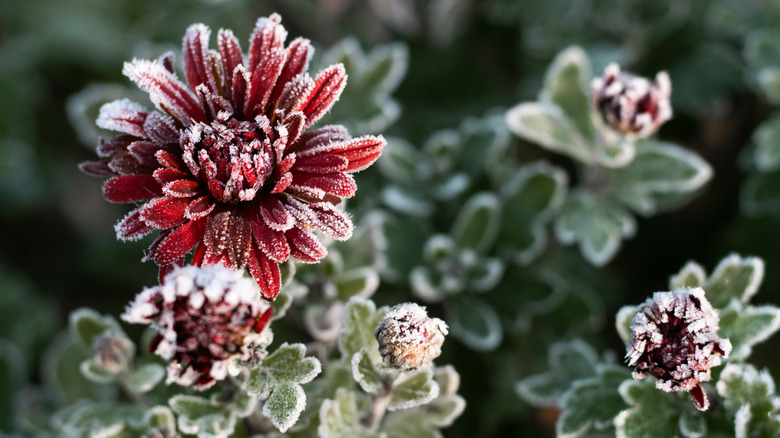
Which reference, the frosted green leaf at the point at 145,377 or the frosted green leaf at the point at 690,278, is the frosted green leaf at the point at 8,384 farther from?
the frosted green leaf at the point at 690,278

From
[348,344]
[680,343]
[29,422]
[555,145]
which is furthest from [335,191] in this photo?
[29,422]

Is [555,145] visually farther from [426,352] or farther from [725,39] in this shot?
[725,39]

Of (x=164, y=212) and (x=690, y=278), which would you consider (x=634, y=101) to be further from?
(x=164, y=212)

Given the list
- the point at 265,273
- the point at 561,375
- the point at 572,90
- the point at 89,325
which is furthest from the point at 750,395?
the point at 89,325

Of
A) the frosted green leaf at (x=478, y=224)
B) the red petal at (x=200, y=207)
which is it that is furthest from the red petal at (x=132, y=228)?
the frosted green leaf at (x=478, y=224)

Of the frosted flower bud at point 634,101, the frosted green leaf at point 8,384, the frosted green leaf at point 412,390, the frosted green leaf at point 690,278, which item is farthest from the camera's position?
the frosted green leaf at point 8,384

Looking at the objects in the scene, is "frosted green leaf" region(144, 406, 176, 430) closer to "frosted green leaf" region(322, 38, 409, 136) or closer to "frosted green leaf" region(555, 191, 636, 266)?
"frosted green leaf" region(322, 38, 409, 136)
